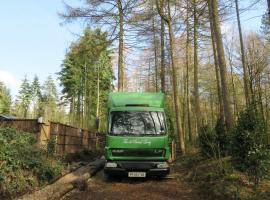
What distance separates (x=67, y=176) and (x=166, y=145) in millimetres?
3857

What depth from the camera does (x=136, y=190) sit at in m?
10.2

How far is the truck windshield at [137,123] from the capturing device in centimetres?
1210

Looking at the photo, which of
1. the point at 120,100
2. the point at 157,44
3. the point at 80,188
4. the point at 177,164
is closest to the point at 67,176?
the point at 80,188

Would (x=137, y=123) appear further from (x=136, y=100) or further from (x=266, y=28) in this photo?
(x=266, y=28)

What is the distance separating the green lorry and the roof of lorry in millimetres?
247

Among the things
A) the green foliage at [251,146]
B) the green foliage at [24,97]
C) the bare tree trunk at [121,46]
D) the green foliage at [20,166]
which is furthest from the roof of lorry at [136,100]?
the green foliage at [24,97]

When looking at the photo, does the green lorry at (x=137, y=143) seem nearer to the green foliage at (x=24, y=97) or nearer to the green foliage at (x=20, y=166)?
the green foliage at (x=20, y=166)

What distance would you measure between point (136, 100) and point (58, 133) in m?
6.37

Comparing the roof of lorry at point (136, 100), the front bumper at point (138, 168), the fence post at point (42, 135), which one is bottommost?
the front bumper at point (138, 168)

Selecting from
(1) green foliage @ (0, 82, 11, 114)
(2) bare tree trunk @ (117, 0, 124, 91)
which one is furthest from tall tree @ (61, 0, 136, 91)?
(1) green foliage @ (0, 82, 11, 114)

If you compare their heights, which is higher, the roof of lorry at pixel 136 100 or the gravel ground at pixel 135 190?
the roof of lorry at pixel 136 100

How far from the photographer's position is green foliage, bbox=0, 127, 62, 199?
9633 millimetres

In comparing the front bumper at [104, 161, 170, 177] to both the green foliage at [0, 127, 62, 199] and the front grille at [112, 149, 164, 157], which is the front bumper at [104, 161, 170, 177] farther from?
the green foliage at [0, 127, 62, 199]

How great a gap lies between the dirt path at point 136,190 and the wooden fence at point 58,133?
164 inches
